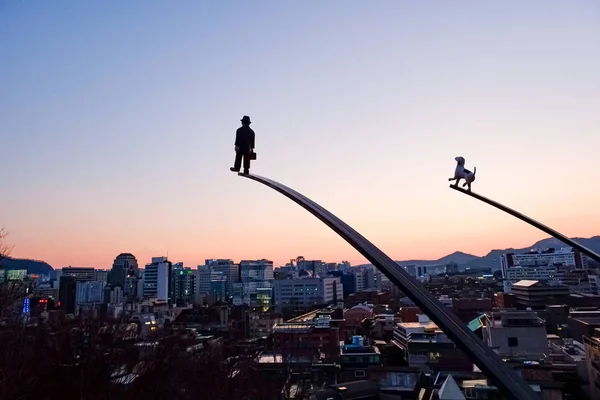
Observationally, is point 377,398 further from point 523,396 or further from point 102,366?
point 523,396

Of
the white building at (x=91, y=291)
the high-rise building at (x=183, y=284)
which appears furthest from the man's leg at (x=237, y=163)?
the high-rise building at (x=183, y=284)

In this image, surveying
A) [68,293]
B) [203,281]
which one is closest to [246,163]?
[68,293]

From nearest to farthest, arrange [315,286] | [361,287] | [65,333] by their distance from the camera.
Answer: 1. [65,333]
2. [315,286]
3. [361,287]

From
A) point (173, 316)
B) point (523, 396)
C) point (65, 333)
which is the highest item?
point (523, 396)

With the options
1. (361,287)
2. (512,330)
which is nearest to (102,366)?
(512,330)

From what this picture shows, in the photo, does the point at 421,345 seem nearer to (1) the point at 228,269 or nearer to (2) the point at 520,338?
(2) the point at 520,338

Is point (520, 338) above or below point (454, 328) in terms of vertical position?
below

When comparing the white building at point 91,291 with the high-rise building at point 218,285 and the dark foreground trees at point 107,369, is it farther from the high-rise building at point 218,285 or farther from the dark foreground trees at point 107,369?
the dark foreground trees at point 107,369
